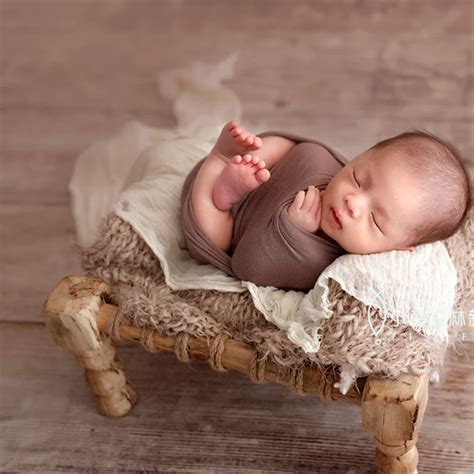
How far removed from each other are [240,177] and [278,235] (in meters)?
0.09

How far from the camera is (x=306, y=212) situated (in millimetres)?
1067

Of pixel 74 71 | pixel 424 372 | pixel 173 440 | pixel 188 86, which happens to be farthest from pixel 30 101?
pixel 424 372

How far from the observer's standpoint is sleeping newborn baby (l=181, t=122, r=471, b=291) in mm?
995

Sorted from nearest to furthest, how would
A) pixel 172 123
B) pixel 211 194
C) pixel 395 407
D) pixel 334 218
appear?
pixel 395 407
pixel 334 218
pixel 211 194
pixel 172 123

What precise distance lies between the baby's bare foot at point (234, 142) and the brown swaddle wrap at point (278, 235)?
6 centimetres

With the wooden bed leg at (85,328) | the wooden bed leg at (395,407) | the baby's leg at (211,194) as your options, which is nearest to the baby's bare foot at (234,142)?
the baby's leg at (211,194)

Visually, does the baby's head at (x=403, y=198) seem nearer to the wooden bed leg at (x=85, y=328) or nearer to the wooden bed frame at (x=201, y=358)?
the wooden bed frame at (x=201, y=358)

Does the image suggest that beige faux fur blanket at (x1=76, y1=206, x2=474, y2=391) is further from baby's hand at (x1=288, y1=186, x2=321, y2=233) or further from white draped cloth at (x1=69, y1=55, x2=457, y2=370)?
baby's hand at (x1=288, y1=186, x2=321, y2=233)

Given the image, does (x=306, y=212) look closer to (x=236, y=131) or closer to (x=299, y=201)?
(x=299, y=201)

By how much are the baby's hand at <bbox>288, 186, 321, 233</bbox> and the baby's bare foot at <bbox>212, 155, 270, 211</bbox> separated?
5 cm

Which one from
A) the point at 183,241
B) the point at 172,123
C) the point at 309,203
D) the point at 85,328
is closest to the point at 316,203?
the point at 309,203

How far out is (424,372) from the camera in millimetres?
948

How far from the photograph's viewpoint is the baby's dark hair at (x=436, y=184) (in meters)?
0.99

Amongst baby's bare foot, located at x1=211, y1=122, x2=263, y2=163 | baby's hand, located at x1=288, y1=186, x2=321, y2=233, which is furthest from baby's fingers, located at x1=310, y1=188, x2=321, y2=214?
baby's bare foot, located at x1=211, y1=122, x2=263, y2=163
